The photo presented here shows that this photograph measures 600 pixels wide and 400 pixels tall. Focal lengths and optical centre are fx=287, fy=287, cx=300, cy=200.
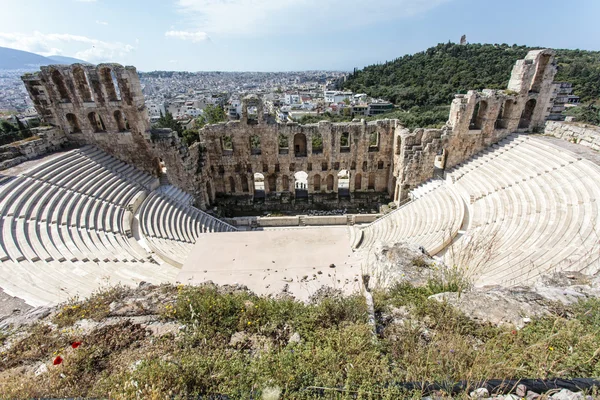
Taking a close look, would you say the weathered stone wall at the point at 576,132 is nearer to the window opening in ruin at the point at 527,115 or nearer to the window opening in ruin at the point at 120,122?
the window opening in ruin at the point at 527,115

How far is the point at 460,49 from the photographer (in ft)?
248

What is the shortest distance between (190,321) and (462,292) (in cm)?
531

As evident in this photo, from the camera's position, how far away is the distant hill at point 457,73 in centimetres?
5708

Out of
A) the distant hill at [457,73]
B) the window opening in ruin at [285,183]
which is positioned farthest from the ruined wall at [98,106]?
the distant hill at [457,73]

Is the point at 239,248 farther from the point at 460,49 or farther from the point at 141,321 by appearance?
the point at 460,49

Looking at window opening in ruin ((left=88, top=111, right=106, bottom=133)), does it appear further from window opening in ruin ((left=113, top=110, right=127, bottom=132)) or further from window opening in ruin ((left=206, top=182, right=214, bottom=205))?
window opening in ruin ((left=206, top=182, right=214, bottom=205))

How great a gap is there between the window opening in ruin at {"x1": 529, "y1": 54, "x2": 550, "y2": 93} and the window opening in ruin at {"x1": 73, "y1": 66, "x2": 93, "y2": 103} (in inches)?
993

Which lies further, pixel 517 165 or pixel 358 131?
pixel 358 131

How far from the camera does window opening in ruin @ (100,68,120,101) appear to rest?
15.5m

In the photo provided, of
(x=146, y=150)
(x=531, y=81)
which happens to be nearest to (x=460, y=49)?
(x=531, y=81)

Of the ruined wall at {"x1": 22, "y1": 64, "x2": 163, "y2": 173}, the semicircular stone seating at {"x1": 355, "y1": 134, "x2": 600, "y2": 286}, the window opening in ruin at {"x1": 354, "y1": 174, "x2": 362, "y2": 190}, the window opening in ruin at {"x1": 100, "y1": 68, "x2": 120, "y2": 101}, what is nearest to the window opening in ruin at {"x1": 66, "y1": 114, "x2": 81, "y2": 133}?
the ruined wall at {"x1": 22, "y1": 64, "x2": 163, "y2": 173}

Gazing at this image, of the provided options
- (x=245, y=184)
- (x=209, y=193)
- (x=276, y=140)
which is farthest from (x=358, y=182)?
(x=209, y=193)

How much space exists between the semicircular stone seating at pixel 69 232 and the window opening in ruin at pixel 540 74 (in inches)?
850

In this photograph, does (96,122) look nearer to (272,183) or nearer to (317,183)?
(272,183)
